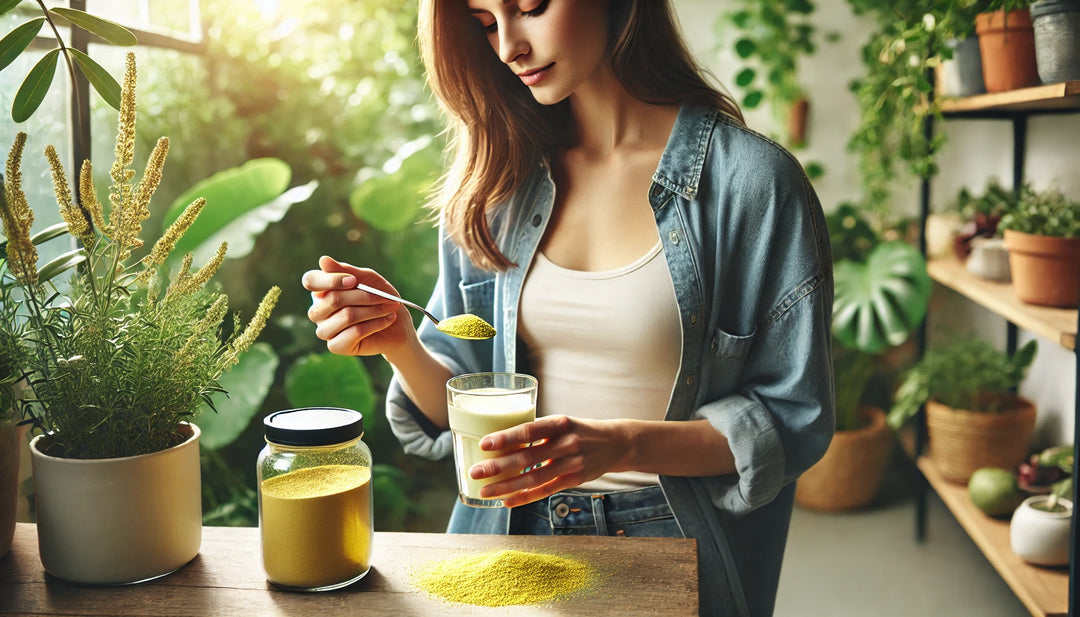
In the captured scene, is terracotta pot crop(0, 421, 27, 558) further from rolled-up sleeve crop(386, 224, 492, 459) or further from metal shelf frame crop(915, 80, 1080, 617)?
metal shelf frame crop(915, 80, 1080, 617)

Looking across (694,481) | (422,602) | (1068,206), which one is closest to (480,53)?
(694,481)

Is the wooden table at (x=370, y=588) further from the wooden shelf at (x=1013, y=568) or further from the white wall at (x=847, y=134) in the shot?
the white wall at (x=847, y=134)

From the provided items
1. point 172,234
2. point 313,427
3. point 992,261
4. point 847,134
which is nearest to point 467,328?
point 313,427

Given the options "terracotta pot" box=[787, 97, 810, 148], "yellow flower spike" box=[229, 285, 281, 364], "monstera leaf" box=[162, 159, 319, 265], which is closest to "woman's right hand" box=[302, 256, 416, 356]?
"yellow flower spike" box=[229, 285, 281, 364]

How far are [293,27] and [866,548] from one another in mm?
2796

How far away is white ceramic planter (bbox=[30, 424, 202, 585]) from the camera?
88 centimetres

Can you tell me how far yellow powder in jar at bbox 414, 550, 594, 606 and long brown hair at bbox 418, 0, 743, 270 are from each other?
0.54m

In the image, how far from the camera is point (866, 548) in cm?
311

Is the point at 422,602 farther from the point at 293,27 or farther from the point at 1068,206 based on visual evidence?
the point at 293,27

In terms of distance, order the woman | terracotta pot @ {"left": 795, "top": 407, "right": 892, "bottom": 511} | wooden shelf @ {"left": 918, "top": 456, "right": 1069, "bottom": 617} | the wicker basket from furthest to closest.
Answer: terracotta pot @ {"left": 795, "top": 407, "right": 892, "bottom": 511} → the wicker basket → wooden shelf @ {"left": 918, "top": 456, "right": 1069, "bottom": 617} → the woman

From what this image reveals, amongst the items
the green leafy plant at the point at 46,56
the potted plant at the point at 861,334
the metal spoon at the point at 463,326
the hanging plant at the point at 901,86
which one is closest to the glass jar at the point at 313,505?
the metal spoon at the point at 463,326

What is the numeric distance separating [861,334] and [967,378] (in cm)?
37

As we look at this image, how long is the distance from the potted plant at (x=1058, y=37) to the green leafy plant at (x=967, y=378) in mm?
1254

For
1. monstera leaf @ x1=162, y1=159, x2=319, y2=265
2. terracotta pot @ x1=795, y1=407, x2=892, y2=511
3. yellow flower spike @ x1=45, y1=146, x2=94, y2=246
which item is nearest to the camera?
yellow flower spike @ x1=45, y1=146, x2=94, y2=246
